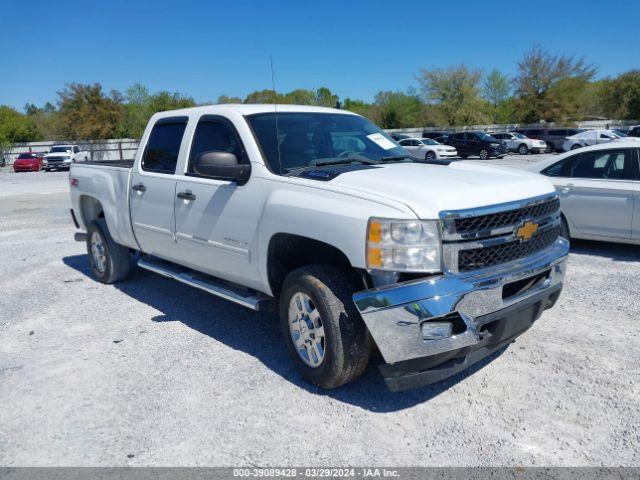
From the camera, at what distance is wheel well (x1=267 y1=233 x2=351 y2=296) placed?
3736 millimetres

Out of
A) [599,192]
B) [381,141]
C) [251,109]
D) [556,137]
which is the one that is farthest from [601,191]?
[556,137]

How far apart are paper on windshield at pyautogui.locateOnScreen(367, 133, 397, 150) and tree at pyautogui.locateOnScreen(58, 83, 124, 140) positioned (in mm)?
47783

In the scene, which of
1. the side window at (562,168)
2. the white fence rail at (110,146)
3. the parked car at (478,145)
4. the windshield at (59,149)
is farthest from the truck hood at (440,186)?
the white fence rail at (110,146)

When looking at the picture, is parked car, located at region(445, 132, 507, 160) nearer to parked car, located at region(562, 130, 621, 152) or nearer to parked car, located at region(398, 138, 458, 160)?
parked car, located at region(398, 138, 458, 160)

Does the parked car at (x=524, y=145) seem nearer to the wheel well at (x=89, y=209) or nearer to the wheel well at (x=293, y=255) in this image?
the wheel well at (x=89, y=209)

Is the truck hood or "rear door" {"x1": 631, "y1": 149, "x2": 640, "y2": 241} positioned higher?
the truck hood

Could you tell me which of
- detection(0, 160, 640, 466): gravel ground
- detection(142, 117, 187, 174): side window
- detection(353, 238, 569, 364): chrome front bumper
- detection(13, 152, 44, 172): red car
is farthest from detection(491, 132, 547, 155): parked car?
detection(353, 238, 569, 364): chrome front bumper

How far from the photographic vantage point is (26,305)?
19.6 feet

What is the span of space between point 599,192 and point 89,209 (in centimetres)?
661

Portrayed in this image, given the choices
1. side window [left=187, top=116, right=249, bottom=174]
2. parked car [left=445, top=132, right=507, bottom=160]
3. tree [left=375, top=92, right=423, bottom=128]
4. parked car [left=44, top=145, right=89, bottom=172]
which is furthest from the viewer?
tree [left=375, top=92, right=423, bottom=128]

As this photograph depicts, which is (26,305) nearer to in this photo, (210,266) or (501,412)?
(210,266)

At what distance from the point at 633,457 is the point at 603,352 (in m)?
1.42

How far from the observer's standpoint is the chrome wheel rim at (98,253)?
6590 mm

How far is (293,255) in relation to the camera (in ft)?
13.3
